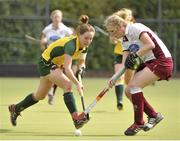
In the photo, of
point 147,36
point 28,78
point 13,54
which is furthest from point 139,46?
point 13,54

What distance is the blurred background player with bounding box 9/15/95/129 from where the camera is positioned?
8547 mm

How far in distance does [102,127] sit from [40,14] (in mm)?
14106

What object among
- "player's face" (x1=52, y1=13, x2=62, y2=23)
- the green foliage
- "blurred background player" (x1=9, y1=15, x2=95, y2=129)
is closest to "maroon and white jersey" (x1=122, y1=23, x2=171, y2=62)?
"blurred background player" (x1=9, y1=15, x2=95, y2=129)

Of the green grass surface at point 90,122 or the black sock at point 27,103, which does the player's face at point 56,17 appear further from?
the black sock at point 27,103

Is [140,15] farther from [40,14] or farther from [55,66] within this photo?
[55,66]

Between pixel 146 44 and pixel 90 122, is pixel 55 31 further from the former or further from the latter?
pixel 146 44

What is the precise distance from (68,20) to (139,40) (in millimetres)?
14290

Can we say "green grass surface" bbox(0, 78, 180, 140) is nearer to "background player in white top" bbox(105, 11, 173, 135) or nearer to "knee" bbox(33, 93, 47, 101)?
"background player in white top" bbox(105, 11, 173, 135)

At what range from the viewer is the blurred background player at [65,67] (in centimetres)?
855

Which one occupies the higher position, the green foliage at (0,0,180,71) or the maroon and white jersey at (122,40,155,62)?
the maroon and white jersey at (122,40,155,62)

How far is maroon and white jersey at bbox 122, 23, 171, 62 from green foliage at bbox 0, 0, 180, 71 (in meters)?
13.6

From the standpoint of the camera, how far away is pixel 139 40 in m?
8.41

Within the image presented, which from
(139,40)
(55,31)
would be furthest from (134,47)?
(55,31)

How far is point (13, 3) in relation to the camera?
76.3ft
